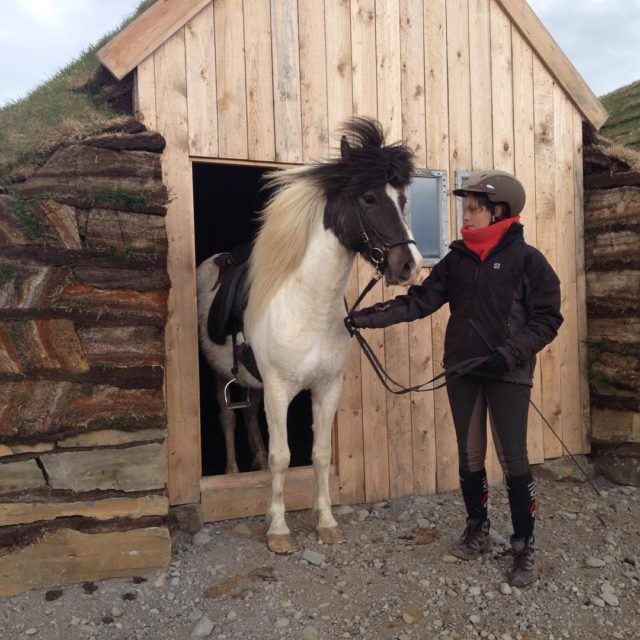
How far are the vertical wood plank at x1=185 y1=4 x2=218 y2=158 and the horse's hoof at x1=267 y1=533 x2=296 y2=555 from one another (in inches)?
99.4

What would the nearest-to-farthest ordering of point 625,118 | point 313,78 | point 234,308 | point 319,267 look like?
1. point 319,267
2. point 234,308
3. point 313,78
4. point 625,118

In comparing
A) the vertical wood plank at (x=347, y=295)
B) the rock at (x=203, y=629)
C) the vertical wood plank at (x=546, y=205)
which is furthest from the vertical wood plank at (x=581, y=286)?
the rock at (x=203, y=629)

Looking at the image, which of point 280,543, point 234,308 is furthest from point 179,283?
point 280,543

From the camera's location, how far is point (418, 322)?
462 cm

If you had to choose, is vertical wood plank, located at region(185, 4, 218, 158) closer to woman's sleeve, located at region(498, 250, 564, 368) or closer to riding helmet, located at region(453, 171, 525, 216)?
riding helmet, located at region(453, 171, 525, 216)

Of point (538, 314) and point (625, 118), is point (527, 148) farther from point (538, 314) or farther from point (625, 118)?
point (625, 118)

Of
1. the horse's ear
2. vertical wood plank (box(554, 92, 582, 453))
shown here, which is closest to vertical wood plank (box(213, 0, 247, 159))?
the horse's ear

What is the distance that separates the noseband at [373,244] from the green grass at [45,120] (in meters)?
1.70

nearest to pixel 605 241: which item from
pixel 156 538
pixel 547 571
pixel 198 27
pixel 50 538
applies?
pixel 547 571

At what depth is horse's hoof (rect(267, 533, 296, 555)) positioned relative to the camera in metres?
3.46

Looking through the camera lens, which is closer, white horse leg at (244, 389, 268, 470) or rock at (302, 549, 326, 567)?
rock at (302, 549, 326, 567)

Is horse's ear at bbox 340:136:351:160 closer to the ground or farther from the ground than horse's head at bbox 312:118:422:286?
farther from the ground

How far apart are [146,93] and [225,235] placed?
367 cm

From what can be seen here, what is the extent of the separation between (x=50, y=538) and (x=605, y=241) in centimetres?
475
